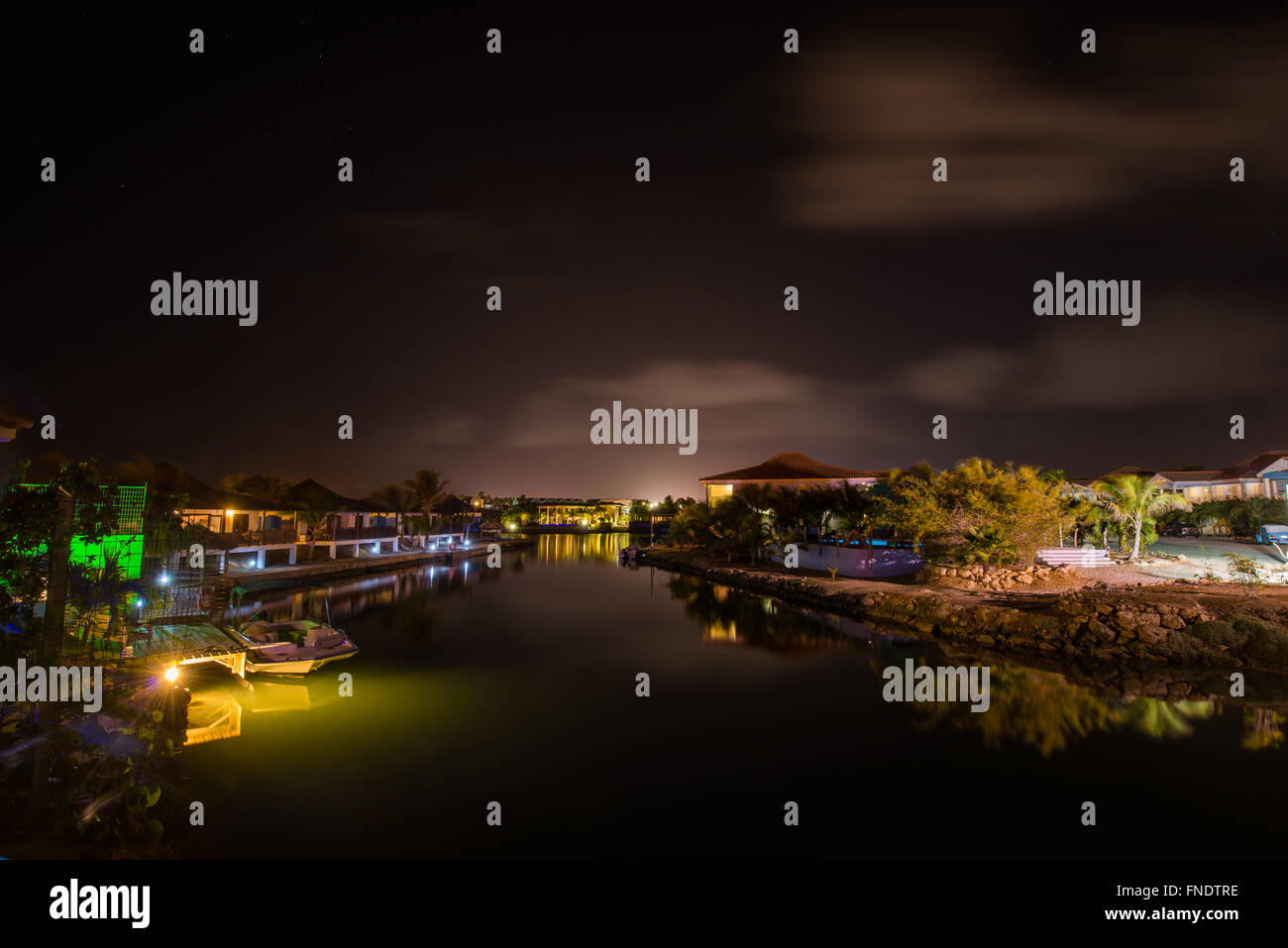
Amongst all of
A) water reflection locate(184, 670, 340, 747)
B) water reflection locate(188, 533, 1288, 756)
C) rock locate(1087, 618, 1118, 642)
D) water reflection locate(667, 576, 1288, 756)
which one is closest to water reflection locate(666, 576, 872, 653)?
water reflection locate(188, 533, 1288, 756)

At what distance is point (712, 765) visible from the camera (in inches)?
573

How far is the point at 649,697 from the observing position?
2062 cm

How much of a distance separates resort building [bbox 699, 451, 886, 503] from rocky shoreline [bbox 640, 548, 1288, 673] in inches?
1446

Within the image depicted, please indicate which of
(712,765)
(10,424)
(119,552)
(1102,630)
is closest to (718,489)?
(1102,630)

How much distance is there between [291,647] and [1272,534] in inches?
1987

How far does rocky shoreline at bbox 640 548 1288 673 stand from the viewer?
20.0m

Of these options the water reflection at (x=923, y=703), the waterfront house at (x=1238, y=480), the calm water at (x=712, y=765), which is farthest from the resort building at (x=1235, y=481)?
the calm water at (x=712, y=765)

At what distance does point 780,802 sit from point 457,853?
617 cm

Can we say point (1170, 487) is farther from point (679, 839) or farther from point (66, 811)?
point (66, 811)

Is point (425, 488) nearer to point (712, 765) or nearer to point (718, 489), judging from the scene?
point (718, 489)

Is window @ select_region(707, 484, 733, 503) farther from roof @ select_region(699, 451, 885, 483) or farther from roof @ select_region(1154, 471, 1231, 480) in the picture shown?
roof @ select_region(1154, 471, 1231, 480)
